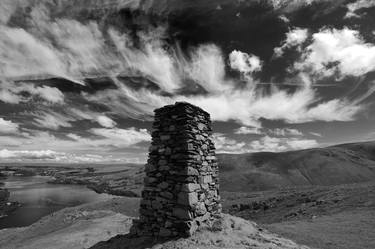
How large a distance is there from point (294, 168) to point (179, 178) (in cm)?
14623

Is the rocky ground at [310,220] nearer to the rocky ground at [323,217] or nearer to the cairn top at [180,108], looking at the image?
the rocky ground at [323,217]

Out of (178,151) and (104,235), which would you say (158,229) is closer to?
(178,151)

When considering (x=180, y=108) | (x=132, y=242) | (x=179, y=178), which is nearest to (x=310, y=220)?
(x=179, y=178)

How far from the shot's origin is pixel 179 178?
11078 mm

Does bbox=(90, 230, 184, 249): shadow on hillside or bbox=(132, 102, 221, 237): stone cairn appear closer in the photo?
bbox=(90, 230, 184, 249): shadow on hillside

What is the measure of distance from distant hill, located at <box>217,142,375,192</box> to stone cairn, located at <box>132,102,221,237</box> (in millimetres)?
100338

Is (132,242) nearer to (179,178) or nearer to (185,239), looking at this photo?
(185,239)

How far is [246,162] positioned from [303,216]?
138505 mm

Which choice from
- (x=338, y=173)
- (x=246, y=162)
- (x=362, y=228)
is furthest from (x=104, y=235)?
(x=246, y=162)

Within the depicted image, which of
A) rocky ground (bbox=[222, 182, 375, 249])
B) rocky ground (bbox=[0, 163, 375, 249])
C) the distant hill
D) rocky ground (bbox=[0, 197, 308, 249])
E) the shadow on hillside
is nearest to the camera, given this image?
rocky ground (bbox=[0, 197, 308, 249])

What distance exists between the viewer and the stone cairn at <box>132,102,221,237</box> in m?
10.8

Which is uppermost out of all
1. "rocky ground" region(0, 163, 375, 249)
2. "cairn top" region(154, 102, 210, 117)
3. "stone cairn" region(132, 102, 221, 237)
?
"cairn top" region(154, 102, 210, 117)

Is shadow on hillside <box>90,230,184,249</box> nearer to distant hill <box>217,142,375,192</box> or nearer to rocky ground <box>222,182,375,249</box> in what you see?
rocky ground <box>222,182,375,249</box>

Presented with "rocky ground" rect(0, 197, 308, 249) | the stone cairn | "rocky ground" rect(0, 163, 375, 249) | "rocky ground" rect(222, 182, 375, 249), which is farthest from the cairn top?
"rocky ground" rect(222, 182, 375, 249)
